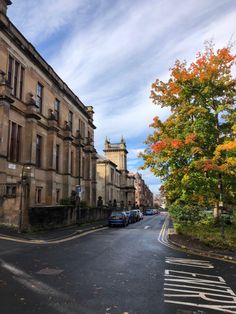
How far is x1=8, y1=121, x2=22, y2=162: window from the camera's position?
23.6 m

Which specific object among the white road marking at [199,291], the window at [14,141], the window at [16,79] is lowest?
the white road marking at [199,291]

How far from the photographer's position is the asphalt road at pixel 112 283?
5805 mm

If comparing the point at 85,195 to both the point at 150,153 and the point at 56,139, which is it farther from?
the point at 150,153

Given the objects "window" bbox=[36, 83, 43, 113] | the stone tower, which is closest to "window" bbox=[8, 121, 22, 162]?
"window" bbox=[36, 83, 43, 113]

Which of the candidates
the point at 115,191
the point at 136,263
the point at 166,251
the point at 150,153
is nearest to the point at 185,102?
the point at 150,153

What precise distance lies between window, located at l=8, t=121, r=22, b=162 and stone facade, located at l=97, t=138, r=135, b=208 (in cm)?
3836

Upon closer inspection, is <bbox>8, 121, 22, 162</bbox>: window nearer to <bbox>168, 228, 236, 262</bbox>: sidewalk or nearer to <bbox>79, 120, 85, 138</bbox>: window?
<bbox>168, 228, 236, 262</bbox>: sidewalk

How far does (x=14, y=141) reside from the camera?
24.2 metres

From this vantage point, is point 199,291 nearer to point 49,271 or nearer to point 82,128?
point 49,271

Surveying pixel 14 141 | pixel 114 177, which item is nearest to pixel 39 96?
pixel 14 141

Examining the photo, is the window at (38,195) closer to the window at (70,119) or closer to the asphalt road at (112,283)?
the window at (70,119)

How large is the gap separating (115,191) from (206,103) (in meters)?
58.0

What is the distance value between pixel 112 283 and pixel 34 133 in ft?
67.1

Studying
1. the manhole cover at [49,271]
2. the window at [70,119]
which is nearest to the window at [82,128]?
the window at [70,119]
